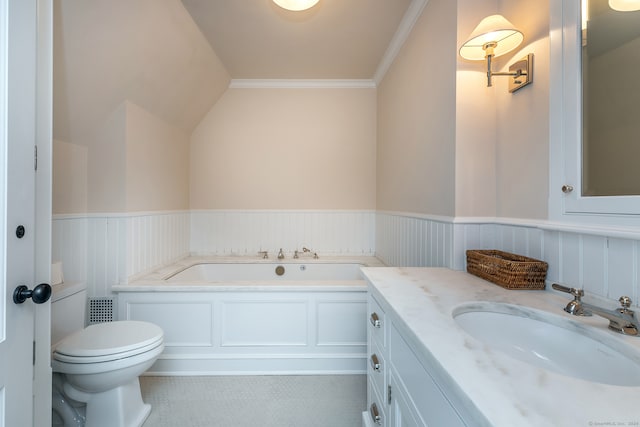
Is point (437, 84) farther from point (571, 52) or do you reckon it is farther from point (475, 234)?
point (475, 234)

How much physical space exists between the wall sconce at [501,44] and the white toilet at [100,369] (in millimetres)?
2114

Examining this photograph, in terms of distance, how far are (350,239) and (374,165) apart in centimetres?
89

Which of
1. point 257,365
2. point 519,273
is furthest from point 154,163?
point 519,273

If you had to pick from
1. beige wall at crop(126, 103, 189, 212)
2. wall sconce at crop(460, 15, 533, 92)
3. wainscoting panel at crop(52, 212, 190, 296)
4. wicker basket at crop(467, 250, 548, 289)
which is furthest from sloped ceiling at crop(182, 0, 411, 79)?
wicker basket at crop(467, 250, 548, 289)

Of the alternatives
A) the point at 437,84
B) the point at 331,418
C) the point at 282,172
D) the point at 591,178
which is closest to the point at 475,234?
the point at 591,178

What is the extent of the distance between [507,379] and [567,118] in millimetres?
964

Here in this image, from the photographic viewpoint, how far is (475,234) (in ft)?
4.86

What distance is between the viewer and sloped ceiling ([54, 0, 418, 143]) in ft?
5.23

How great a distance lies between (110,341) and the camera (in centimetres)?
146

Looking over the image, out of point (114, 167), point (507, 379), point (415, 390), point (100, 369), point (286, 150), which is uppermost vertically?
point (286, 150)

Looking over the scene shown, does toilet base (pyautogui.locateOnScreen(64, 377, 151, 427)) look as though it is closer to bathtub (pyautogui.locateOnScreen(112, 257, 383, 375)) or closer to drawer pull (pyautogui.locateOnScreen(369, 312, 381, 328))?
bathtub (pyautogui.locateOnScreen(112, 257, 383, 375))

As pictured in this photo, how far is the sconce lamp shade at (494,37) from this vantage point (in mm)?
1197

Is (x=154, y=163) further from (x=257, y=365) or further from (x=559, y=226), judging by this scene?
(x=559, y=226)

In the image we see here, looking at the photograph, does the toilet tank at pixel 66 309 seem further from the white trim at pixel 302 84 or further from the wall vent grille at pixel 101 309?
the white trim at pixel 302 84
